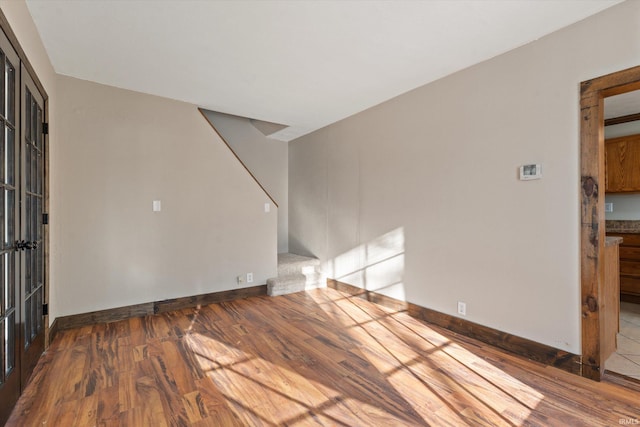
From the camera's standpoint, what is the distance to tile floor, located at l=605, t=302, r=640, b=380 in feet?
7.38

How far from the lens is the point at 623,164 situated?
161 inches

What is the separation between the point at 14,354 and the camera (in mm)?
1794

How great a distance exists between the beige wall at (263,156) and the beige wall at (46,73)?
2.26 m

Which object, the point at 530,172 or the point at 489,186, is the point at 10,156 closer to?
the point at 489,186

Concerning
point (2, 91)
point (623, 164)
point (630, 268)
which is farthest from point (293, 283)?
point (623, 164)

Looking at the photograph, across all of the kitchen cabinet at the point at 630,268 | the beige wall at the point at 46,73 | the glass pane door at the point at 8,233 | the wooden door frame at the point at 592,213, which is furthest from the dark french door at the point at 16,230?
the kitchen cabinet at the point at 630,268

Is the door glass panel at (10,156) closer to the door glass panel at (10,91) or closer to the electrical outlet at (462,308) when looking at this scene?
the door glass panel at (10,91)

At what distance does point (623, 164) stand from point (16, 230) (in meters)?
6.35

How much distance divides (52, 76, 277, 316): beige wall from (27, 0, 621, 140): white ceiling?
0.33 meters

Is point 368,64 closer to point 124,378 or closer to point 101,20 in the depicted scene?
point 101,20

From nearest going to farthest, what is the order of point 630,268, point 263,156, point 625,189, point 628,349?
point 628,349 → point 630,268 → point 625,189 → point 263,156

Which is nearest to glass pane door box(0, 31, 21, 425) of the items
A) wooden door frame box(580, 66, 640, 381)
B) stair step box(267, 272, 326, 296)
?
stair step box(267, 272, 326, 296)

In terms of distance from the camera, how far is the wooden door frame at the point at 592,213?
82.7 inches

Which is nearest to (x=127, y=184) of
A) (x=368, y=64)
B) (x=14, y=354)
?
(x=14, y=354)
